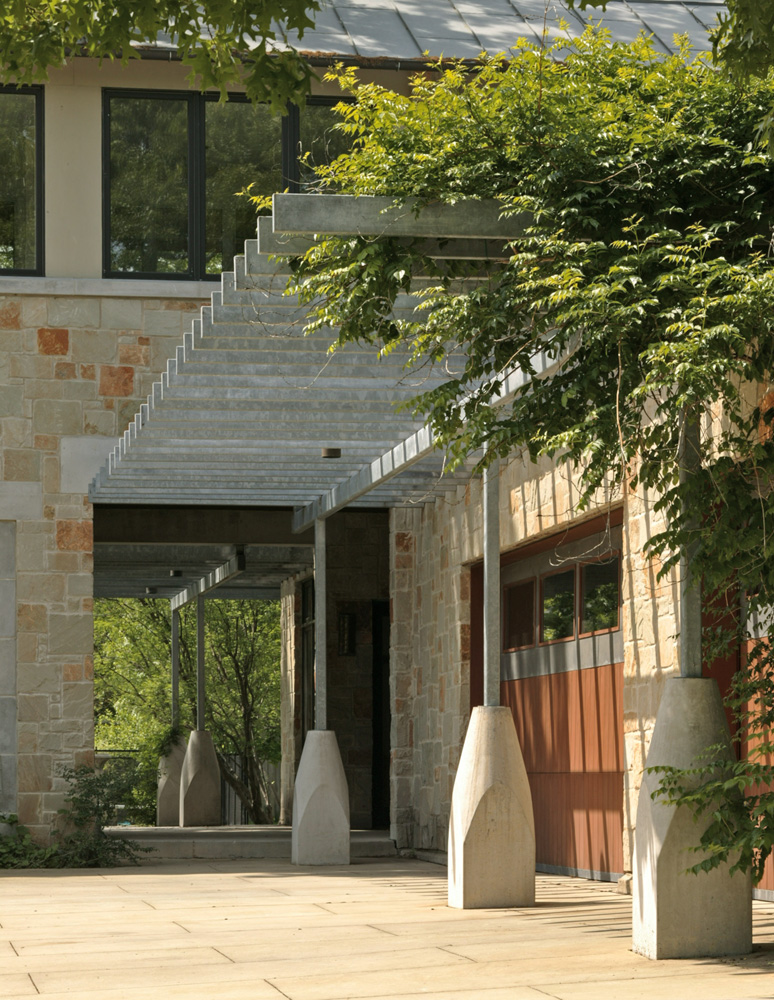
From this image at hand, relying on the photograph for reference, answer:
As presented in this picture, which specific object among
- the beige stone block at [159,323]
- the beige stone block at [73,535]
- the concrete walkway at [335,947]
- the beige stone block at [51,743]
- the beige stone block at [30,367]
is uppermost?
the beige stone block at [159,323]

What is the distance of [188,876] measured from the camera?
12516 mm

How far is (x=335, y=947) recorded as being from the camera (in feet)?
24.2

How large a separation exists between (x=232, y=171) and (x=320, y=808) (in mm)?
6407

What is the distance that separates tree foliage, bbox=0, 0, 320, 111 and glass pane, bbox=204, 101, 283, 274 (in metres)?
8.80

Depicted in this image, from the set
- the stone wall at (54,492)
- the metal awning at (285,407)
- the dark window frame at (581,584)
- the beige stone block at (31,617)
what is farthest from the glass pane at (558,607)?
the beige stone block at (31,617)

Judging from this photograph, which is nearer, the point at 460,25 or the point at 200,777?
the point at 460,25

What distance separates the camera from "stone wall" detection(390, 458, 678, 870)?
32.9ft

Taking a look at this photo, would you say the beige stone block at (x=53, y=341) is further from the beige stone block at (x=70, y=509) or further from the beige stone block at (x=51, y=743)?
the beige stone block at (x=51, y=743)

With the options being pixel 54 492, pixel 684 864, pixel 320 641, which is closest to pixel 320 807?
pixel 320 641

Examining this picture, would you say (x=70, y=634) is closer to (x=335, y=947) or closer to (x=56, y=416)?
(x=56, y=416)

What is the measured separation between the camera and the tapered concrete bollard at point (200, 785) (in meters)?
21.9

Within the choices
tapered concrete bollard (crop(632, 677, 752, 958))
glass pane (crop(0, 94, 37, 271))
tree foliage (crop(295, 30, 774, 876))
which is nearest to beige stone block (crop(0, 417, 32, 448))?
glass pane (crop(0, 94, 37, 271))

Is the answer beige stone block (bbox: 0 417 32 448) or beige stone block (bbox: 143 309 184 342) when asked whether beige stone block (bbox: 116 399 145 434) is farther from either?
beige stone block (bbox: 0 417 32 448)

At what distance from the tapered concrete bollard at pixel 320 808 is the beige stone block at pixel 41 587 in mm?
2952
